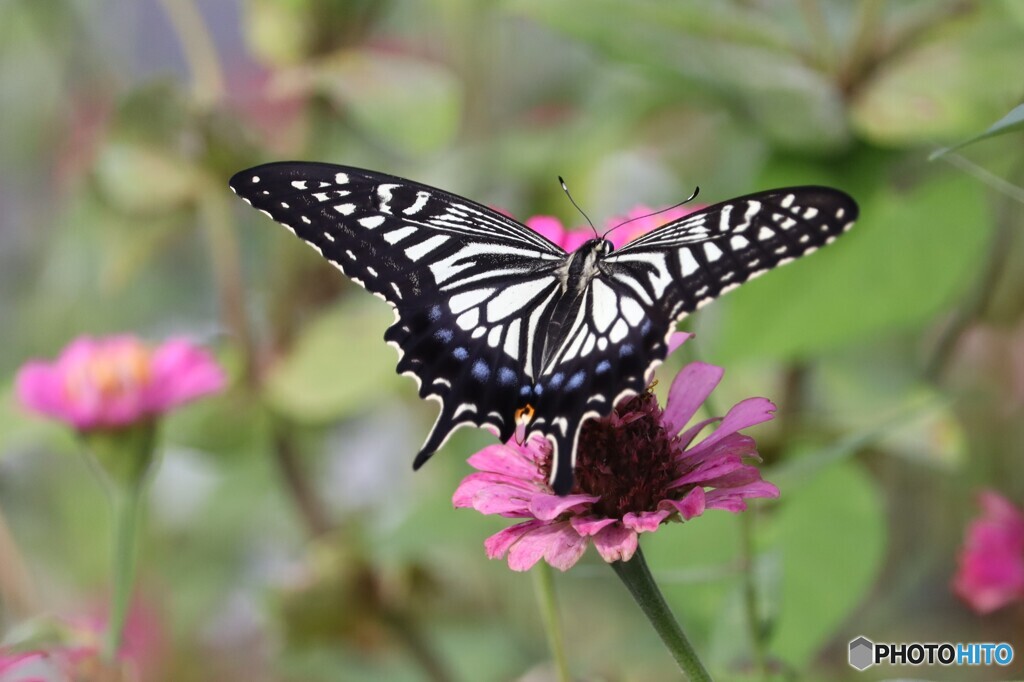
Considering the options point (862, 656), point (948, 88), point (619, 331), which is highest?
point (948, 88)

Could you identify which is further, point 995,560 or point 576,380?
point 995,560

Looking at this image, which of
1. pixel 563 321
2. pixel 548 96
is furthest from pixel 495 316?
pixel 548 96

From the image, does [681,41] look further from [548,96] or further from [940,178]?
[548,96]

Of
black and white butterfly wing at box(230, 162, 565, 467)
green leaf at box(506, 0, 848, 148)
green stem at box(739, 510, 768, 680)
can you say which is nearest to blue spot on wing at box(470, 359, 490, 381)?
black and white butterfly wing at box(230, 162, 565, 467)

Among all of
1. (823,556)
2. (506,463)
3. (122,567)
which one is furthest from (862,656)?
(122,567)

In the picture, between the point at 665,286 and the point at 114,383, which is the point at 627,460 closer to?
the point at 665,286

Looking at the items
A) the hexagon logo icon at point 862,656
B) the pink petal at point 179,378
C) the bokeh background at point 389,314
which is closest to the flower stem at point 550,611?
the bokeh background at point 389,314

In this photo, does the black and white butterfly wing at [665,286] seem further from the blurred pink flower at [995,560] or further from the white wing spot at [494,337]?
the blurred pink flower at [995,560]
